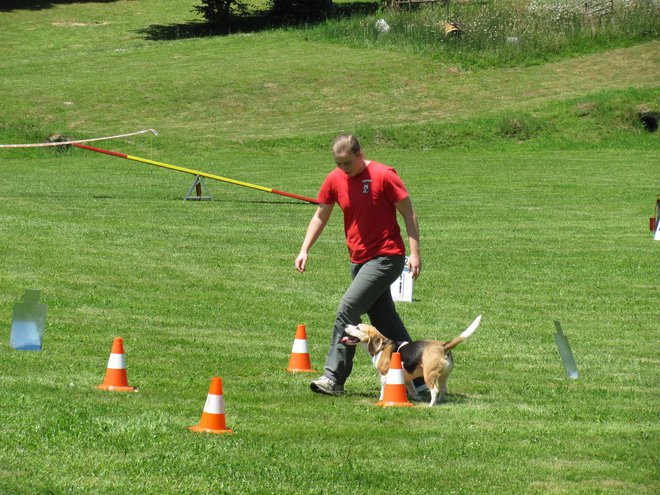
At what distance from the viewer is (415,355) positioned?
9.37 meters

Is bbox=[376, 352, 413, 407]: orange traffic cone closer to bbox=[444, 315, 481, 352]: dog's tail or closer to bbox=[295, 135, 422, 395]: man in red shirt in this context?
bbox=[444, 315, 481, 352]: dog's tail

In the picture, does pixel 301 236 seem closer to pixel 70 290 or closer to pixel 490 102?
pixel 70 290

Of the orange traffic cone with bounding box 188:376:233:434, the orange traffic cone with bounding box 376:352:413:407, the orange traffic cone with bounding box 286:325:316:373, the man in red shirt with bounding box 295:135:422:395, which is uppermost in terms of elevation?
the man in red shirt with bounding box 295:135:422:395

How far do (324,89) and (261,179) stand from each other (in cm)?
1560

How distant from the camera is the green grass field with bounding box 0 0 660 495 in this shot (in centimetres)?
740

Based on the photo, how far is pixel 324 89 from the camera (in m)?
46.5

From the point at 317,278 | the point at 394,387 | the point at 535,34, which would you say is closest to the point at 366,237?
the point at 394,387

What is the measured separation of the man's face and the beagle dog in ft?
3.95

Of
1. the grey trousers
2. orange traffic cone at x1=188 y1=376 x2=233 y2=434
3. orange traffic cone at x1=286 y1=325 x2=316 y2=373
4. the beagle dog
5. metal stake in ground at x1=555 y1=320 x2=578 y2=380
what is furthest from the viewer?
orange traffic cone at x1=286 y1=325 x2=316 y2=373

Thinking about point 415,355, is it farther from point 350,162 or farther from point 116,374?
point 116,374

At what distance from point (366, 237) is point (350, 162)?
667mm

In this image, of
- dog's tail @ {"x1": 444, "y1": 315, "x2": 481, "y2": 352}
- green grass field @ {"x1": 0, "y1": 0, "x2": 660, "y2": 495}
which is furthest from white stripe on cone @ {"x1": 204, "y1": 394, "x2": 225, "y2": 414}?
dog's tail @ {"x1": 444, "y1": 315, "x2": 481, "y2": 352}

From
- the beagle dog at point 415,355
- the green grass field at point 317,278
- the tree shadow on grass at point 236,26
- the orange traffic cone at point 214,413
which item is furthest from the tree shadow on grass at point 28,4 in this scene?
the orange traffic cone at point 214,413

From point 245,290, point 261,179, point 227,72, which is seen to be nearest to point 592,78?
point 227,72
